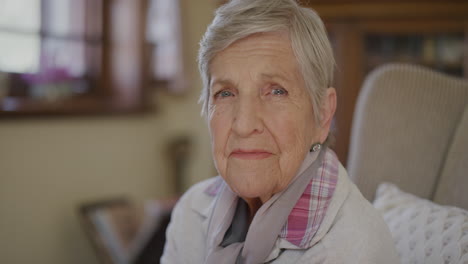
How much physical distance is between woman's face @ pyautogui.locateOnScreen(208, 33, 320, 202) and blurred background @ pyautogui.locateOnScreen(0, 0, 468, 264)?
1.56m

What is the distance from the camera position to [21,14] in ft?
7.81

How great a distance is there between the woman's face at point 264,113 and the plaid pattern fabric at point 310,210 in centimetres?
5

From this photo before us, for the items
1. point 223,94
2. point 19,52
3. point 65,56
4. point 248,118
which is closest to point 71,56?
point 65,56

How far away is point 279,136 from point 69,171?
180 cm

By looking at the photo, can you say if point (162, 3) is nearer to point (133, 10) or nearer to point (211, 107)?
point (133, 10)

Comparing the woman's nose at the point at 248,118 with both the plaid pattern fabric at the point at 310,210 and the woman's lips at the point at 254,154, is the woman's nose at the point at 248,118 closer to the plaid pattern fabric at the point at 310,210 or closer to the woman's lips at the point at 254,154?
the woman's lips at the point at 254,154

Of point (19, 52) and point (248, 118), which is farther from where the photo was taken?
point (19, 52)

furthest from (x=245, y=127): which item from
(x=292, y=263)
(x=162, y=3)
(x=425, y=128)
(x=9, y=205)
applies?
(x=162, y=3)

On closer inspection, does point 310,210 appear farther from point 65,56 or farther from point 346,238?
point 65,56

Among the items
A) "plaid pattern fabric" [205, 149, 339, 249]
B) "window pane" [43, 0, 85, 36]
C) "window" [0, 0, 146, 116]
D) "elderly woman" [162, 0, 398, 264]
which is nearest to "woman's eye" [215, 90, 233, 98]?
"elderly woman" [162, 0, 398, 264]

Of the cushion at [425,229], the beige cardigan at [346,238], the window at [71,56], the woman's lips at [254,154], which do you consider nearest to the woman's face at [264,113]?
the woman's lips at [254,154]

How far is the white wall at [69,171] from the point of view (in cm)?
217

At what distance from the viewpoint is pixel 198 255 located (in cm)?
115

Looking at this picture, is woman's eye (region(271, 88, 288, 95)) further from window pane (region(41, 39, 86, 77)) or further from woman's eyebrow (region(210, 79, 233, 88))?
window pane (region(41, 39, 86, 77))
